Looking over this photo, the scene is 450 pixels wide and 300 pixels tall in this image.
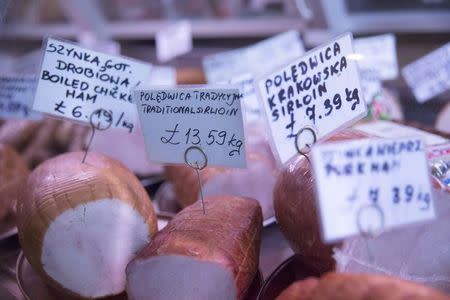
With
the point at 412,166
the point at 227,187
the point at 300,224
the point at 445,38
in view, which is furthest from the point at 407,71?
the point at 412,166


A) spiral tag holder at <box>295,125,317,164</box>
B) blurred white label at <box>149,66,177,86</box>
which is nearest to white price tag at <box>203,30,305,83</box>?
blurred white label at <box>149,66,177,86</box>

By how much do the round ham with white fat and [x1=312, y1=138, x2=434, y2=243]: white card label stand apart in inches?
18.4

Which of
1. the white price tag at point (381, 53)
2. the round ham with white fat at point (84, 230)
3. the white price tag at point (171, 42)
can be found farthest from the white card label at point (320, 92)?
the white price tag at point (171, 42)

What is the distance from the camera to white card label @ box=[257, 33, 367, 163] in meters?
0.88

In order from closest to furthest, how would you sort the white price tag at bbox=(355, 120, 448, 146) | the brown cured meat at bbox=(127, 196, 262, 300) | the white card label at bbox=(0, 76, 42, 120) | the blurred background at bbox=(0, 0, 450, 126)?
the brown cured meat at bbox=(127, 196, 262, 300) → the white price tag at bbox=(355, 120, 448, 146) → the white card label at bbox=(0, 76, 42, 120) → the blurred background at bbox=(0, 0, 450, 126)

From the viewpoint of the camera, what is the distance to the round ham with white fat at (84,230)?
94 cm

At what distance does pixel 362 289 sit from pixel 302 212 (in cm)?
32

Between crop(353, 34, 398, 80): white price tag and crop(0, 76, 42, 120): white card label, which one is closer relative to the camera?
crop(0, 76, 42, 120): white card label

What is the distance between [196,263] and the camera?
84 cm

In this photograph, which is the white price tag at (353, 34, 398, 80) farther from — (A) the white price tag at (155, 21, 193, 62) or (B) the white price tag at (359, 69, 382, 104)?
(A) the white price tag at (155, 21, 193, 62)

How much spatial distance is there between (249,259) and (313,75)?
14.2 inches

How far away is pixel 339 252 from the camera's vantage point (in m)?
0.72

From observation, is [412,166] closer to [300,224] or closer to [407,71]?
[300,224]

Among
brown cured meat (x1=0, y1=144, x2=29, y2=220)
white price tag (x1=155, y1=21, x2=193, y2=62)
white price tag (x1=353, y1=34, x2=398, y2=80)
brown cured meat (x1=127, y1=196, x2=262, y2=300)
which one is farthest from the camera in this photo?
white price tag (x1=155, y1=21, x2=193, y2=62)
